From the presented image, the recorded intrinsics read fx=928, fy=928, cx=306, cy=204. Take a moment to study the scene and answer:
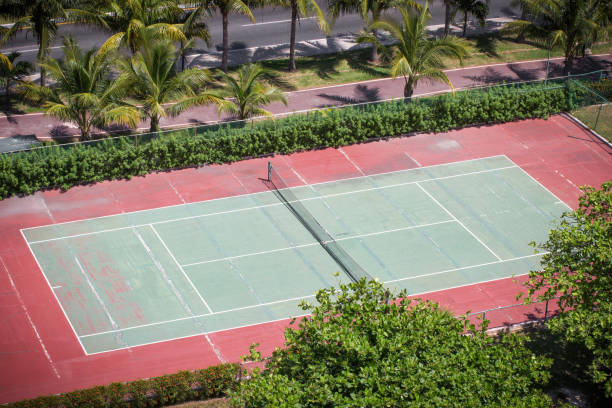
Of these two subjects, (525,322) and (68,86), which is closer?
(525,322)

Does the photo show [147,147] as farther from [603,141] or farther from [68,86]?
[603,141]

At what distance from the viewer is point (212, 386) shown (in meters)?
27.4

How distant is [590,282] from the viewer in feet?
85.3

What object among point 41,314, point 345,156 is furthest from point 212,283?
point 345,156

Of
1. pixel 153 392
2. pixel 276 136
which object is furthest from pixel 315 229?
pixel 153 392

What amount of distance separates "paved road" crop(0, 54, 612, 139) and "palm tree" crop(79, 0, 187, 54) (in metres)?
3.99

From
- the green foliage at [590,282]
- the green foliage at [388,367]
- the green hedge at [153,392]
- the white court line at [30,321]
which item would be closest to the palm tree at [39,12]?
the white court line at [30,321]

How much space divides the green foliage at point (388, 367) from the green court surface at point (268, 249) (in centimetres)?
929

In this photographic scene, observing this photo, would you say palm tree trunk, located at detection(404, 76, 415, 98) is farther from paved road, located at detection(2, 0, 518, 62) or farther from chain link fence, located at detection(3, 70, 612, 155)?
paved road, located at detection(2, 0, 518, 62)

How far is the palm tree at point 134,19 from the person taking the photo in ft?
134

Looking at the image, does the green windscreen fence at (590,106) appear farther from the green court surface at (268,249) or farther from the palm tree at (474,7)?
the palm tree at (474,7)

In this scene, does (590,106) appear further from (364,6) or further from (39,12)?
(39,12)

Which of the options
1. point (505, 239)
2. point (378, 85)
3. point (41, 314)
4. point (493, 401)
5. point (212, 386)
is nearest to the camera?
point (493, 401)

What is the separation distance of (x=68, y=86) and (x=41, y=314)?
11222 mm
